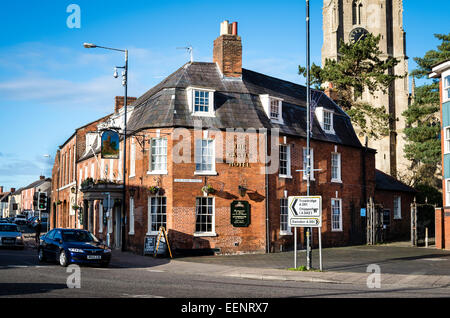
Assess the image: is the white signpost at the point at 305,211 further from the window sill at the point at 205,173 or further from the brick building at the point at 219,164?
the window sill at the point at 205,173

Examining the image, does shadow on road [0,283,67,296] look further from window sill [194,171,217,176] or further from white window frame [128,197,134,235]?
white window frame [128,197,134,235]

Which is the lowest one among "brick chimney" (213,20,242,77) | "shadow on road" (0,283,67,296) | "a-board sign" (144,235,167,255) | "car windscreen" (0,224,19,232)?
"a-board sign" (144,235,167,255)

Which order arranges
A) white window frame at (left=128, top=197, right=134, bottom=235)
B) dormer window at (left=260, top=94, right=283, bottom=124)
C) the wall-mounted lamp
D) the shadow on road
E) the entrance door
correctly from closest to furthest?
1. the shadow on road
2. the wall-mounted lamp
3. white window frame at (left=128, top=197, right=134, bottom=235)
4. dormer window at (left=260, top=94, right=283, bottom=124)
5. the entrance door

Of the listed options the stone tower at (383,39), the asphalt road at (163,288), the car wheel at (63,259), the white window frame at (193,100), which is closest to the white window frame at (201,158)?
the white window frame at (193,100)

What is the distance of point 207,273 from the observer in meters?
18.1

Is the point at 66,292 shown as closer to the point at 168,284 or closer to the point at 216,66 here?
the point at 168,284

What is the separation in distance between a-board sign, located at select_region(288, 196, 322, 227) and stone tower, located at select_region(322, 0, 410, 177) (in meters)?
51.2

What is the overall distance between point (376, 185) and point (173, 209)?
714 inches

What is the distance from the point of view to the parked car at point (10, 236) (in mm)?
30766

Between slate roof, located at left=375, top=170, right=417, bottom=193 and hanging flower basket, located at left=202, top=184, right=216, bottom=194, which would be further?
slate roof, located at left=375, top=170, right=417, bottom=193

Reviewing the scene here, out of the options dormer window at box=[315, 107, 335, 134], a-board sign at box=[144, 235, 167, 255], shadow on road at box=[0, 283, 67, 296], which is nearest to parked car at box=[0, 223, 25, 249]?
a-board sign at box=[144, 235, 167, 255]

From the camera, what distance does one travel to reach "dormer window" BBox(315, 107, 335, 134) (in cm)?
3228

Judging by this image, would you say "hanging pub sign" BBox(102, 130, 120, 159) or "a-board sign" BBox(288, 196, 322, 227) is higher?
"hanging pub sign" BBox(102, 130, 120, 159)
